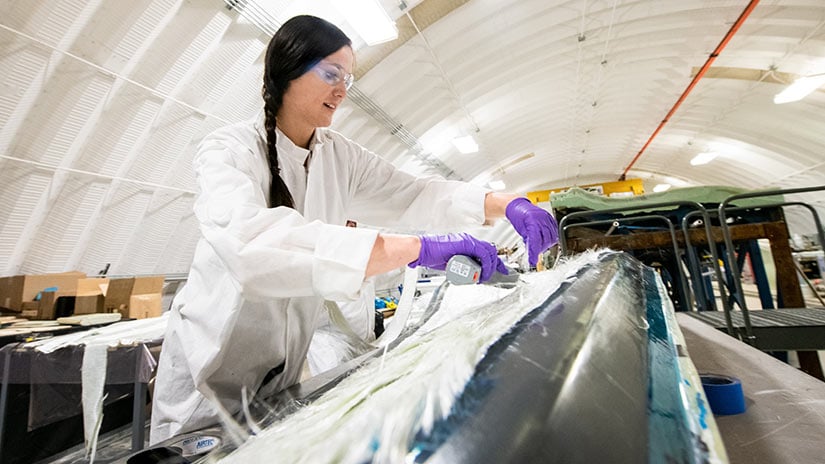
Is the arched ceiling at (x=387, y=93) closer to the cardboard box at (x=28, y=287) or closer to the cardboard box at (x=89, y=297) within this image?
the cardboard box at (x=28, y=287)

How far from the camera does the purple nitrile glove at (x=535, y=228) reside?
122 cm

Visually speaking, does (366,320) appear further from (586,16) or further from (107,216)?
(586,16)

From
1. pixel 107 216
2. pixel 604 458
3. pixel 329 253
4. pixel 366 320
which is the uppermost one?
pixel 107 216

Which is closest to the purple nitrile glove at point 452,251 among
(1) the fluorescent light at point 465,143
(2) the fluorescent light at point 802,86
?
(1) the fluorescent light at point 465,143

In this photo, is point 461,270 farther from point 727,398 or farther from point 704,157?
point 704,157

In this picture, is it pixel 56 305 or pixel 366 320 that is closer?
pixel 366 320

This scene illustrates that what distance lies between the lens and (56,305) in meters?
3.00

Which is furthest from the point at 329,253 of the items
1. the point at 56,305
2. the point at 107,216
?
the point at 107,216

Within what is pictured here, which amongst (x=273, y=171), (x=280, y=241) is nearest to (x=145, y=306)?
(x=273, y=171)

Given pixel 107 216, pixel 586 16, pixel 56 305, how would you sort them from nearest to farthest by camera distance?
1. pixel 56 305
2. pixel 107 216
3. pixel 586 16

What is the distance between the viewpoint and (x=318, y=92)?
3.85 ft

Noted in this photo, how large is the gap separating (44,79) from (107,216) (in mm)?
1511

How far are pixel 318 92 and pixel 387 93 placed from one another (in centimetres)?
504

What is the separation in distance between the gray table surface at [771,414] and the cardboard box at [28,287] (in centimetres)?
434
